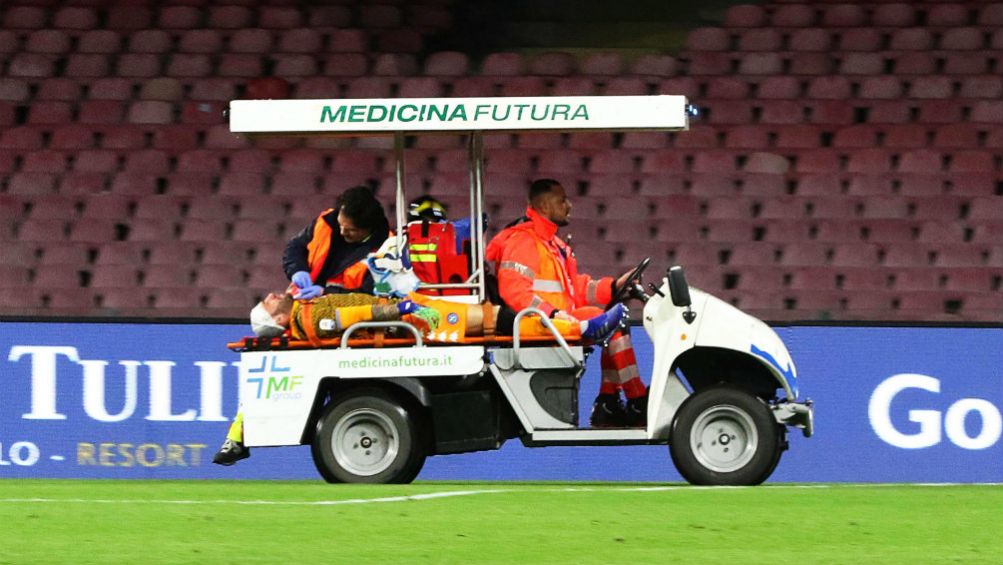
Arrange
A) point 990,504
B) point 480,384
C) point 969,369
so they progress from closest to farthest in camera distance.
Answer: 1. point 990,504
2. point 480,384
3. point 969,369

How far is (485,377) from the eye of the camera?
10.8m

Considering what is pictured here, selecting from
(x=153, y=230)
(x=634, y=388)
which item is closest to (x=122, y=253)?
(x=153, y=230)

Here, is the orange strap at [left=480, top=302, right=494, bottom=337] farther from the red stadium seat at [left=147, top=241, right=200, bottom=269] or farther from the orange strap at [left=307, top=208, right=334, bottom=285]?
the red stadium seat at [left=147, top=241, right=200, bottom=269]

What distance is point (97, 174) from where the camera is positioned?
17.0 metres

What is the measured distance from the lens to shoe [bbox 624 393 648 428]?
10883mm

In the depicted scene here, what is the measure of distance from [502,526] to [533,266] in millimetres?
2987

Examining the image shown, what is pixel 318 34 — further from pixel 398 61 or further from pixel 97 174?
pixel 97 174

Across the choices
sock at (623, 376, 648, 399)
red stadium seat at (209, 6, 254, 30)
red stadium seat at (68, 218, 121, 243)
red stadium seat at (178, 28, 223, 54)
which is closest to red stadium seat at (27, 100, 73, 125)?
red stadium seat at (178, 28, 223, 54)

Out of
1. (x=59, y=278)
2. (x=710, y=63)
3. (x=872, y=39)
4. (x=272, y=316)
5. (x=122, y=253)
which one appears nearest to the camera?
(x=272, y=316)

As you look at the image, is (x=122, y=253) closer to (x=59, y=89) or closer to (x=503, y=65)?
(x=59, y=89)

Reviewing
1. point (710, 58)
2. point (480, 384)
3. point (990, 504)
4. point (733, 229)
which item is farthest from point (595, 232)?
point (990, 504)

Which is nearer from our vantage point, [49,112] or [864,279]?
[864,279]

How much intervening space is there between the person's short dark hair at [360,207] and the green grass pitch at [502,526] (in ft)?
5.14

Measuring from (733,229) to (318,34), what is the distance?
451 cm
